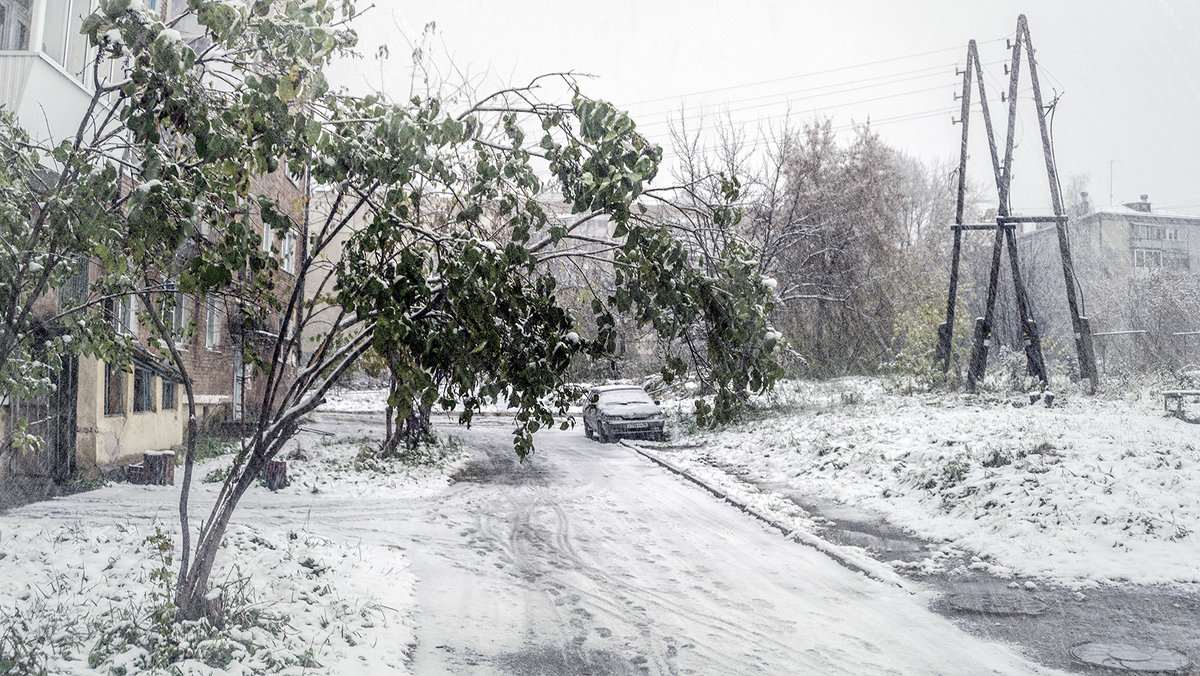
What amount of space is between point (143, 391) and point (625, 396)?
13.6m

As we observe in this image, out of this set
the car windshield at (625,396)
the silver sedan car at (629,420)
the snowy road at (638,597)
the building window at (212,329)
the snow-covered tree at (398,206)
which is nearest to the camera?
the snow-covered tree at (398,206)

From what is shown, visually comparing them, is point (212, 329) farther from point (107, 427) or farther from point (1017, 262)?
point (1017, 262)

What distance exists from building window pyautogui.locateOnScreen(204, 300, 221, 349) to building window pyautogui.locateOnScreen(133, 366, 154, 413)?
11.2 ft

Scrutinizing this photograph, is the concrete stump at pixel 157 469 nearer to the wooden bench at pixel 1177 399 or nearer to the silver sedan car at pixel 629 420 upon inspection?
the silver sedan car at pixel 629 420

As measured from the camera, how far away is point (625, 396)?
25031mm

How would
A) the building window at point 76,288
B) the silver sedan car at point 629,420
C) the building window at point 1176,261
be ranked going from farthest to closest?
the building window at point 1176,261 → the silver sedan car at point 629,420 → the building window at point 76,288

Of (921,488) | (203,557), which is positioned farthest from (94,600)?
(921,488)

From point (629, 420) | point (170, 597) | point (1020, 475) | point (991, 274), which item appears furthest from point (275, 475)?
point (991, 274)

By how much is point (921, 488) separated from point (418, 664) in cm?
827

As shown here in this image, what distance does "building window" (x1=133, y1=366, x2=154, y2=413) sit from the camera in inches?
587

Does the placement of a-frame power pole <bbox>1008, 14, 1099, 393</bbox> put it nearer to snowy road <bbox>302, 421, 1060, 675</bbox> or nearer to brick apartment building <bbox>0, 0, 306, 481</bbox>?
snowy road <bbox>302, 421, 1060, 675</bbox>

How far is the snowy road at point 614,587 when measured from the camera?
5.95 meters

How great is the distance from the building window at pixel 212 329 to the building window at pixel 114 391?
16.1 feet

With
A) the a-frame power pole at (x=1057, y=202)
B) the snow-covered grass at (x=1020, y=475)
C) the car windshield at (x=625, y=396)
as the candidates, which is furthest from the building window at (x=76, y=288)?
the a-frame power pole at (x=1057, y=202)
